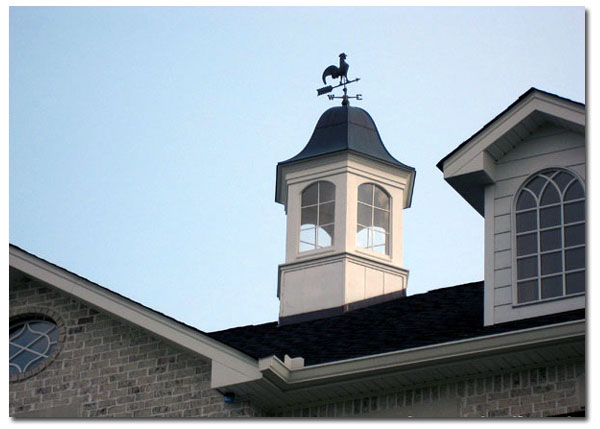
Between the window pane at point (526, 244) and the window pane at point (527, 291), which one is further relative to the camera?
the window pane at point (526, 244)

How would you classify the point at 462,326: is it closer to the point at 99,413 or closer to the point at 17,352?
the point at 99,413

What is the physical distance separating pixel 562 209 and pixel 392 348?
2.16 metres

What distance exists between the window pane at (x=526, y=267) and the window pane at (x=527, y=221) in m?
0.35

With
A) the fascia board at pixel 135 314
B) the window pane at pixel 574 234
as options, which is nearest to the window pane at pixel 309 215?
the fascia board at pixel 135 314

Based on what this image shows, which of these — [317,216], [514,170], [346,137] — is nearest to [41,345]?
[514,170]

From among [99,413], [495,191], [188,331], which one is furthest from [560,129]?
[99,413]

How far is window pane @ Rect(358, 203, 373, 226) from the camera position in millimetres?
20656

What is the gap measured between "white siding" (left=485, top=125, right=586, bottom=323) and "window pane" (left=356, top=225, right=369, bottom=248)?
5.15 m

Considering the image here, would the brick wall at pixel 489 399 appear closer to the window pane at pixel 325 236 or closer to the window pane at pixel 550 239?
the window pane at pixel 550 239

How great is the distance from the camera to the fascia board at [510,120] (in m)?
15.0

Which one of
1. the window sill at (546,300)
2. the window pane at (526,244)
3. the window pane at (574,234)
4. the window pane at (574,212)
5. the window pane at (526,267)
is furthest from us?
the window pane at (526,244)

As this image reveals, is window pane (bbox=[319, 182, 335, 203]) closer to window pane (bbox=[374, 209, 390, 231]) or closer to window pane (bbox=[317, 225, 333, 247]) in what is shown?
window pane (bbox=[317, 225, 333, 247])

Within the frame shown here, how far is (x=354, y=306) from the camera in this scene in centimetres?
1947
